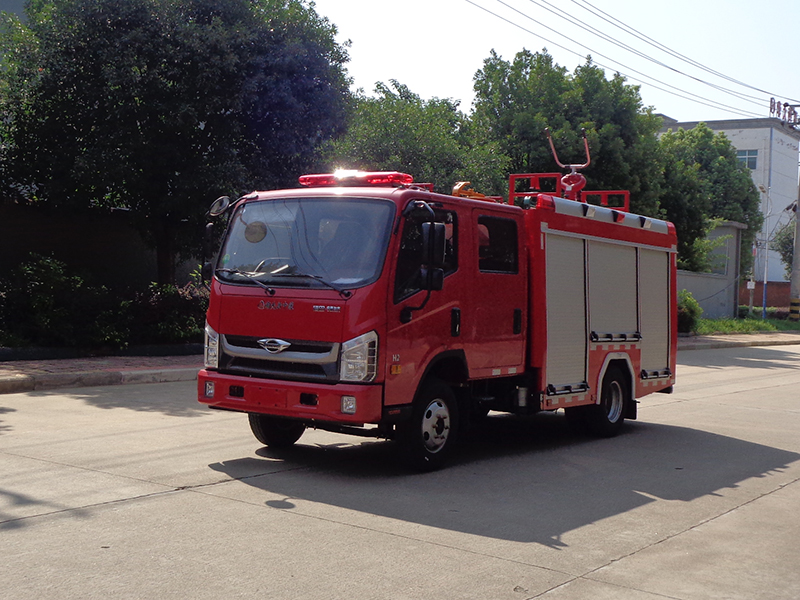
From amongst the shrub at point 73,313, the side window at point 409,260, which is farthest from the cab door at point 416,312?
the shrub at point 73,313

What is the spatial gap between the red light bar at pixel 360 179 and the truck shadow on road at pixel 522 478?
260 centimetres

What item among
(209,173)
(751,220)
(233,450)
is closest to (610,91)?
(209,173)

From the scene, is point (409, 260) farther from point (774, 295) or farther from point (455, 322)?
point (774, 295)

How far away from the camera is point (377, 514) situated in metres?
6.67

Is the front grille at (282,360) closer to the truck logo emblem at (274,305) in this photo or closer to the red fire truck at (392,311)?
the red fire truck at (392,311)

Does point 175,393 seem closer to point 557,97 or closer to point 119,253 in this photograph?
point 119,253

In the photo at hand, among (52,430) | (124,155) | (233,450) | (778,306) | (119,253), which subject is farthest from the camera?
(778,306)

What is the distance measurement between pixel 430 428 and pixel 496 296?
1.49 m

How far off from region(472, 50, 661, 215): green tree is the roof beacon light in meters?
21.7

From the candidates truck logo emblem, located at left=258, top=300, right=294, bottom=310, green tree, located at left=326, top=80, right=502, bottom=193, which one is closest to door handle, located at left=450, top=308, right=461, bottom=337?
truck logo emblem, located at left=258, top=300, right=294, bottom=310

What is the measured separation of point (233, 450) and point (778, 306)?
2555 inches

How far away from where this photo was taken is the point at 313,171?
20.2 metres

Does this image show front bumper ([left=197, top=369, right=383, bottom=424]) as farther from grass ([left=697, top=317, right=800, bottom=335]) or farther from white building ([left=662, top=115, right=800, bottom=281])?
white building ([left=662, top=115, right=800, bottom=281])

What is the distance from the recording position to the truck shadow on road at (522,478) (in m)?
6.79
